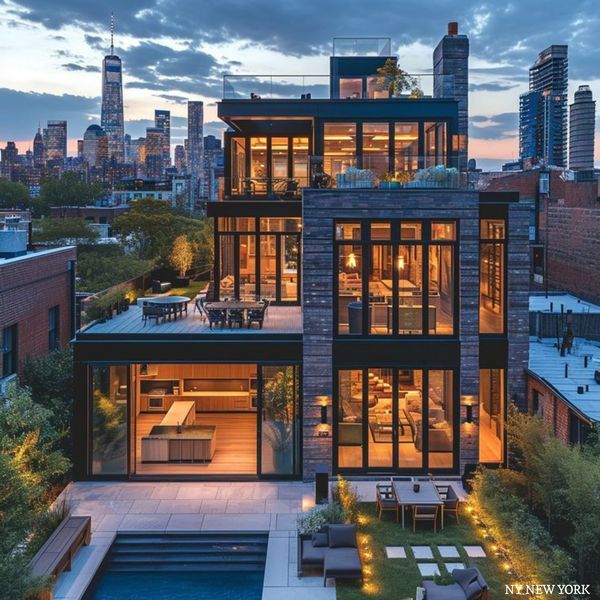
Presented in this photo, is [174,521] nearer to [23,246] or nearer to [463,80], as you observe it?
[23,246]

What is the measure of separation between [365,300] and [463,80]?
12011 millimetres

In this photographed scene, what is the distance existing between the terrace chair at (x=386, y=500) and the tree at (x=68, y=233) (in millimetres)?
33621

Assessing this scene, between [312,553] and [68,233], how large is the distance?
36.6 meters

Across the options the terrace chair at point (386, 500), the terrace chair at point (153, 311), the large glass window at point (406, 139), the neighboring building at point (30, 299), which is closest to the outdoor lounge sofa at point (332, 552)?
the terrace chair at point (386, 500)

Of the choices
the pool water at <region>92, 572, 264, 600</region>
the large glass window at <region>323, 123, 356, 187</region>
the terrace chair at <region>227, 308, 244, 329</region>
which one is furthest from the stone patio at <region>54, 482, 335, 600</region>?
the large glass window at <region>323, 123, 356, 187</region>

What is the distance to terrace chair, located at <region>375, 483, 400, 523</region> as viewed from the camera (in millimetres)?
14398

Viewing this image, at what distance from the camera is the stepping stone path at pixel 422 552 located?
41.2ft

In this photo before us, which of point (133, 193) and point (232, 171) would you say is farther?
point (133, 193)

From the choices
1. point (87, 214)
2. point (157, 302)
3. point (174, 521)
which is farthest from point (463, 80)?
point (87, 214)

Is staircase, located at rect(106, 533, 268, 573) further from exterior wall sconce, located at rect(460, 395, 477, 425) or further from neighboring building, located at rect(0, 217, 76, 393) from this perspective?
neighboring building, located at rect(0, 217, 76, 393)

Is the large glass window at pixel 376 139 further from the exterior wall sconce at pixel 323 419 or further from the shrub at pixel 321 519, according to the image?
the shrub at pixel 321 519

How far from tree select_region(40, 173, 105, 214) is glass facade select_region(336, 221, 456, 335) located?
80186mm

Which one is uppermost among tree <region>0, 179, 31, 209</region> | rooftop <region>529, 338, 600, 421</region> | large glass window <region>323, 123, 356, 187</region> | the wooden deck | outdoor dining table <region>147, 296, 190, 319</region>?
tree <region>0, 179, 31, 209</region>

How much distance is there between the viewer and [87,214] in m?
89.7
